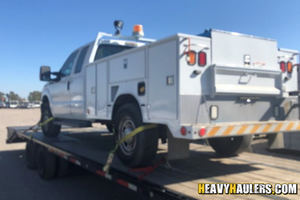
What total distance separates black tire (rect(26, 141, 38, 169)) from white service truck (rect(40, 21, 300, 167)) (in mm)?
3373

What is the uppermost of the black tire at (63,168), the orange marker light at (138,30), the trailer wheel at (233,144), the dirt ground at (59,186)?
the orange marker light at (138,30)

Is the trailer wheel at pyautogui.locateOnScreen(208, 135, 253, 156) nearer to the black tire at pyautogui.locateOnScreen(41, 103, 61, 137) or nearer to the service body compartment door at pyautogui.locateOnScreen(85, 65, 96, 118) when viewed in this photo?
the service body compartment door at pyautogui.locateOnScreen(85, 65, 96, 118)

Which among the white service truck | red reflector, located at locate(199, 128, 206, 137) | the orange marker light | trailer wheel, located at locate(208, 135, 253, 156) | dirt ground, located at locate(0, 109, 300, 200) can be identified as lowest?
dirt ground, located at locate(0, 109, 300, 200)

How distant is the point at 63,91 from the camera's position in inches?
286

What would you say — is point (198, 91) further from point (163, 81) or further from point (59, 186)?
point (59, 186)

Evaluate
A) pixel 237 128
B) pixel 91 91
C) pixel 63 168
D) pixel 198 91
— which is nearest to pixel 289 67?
pixel 237 128

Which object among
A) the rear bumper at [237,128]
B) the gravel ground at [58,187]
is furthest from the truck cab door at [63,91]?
the rear bumper at [237,128]

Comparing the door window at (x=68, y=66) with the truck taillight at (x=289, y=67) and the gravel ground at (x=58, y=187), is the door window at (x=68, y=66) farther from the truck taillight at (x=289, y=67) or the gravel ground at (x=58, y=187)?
the truck taillight at (x=289, y=67)

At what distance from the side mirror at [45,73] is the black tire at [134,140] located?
3744 millimetres

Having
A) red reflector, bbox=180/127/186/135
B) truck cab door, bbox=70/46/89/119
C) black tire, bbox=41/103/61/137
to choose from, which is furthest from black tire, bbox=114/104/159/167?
black tire, bbox=41/103/61/137

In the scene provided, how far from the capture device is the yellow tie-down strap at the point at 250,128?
3307mm

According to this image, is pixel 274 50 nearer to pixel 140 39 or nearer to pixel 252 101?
pixel 252 101

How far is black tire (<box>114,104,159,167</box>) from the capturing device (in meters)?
4.00

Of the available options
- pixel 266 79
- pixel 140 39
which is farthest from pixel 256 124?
pixel 140 39
